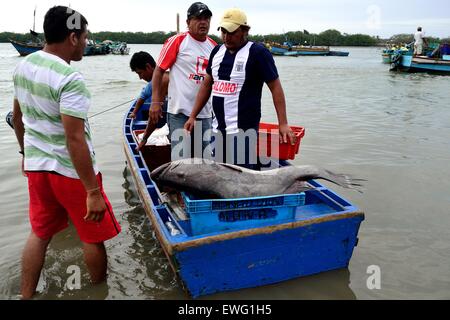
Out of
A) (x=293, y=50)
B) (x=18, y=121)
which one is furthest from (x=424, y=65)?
(x=293, y=50)

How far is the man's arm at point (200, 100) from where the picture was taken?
391 cm

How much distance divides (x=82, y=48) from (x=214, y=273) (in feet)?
6.33

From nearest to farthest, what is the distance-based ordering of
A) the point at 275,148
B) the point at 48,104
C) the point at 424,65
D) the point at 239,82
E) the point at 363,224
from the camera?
1. the point at 48,104
2. the point at 239,82
3. the point at 275,148
4. the point at 363,224
5. the point at 424,65

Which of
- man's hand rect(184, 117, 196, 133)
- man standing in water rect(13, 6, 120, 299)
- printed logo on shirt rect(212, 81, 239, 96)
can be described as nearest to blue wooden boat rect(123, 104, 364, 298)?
man standing in water rect(13, 6, 120, 299)

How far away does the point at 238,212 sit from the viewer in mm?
2943

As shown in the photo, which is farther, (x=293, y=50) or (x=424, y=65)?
(x=293, y=50)

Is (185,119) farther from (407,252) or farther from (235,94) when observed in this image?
(407,252)

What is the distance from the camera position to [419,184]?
19.1ft

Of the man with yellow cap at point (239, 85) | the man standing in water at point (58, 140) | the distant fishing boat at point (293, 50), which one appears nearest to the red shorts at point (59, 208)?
the man standing in water at point (58, 140)

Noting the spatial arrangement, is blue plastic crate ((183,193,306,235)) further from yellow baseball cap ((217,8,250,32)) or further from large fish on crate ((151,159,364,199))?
yellow baseball cap ((217,8,250,32))

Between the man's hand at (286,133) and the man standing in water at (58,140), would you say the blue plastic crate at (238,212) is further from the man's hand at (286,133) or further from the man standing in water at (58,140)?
the man's hand at (286,133)

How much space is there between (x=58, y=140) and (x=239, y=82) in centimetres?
169

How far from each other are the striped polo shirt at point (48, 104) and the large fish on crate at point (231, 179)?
84 cm

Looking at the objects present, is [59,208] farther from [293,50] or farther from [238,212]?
[293,50]
